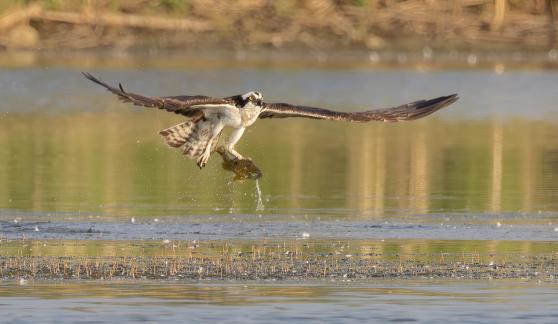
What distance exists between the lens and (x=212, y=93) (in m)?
33.0

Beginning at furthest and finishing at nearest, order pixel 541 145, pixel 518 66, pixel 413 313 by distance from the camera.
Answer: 1. pixel 518 66
2. pixel 541 145
3. pixel 413 313

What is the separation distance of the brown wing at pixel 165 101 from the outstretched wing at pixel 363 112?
0.43 meters

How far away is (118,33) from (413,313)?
3117 centimetres

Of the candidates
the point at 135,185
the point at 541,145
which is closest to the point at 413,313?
the point at 135,185

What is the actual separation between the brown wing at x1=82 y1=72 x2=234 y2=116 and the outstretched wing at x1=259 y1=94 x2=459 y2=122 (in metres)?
0.43

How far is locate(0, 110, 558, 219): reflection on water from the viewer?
16.5 metres

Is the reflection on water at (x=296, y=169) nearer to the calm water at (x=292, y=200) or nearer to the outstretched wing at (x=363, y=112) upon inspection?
the calm water at (x=292, y=200)

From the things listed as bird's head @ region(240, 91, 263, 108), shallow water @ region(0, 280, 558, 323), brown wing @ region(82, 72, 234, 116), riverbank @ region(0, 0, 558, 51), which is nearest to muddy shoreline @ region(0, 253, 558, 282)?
shallow water @ region(0, 280, 558, 323)

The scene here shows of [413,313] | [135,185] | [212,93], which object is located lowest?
[413,313]

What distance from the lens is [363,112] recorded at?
1390 centimetres

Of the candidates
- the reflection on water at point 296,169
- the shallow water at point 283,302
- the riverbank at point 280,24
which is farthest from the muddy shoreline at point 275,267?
the riverbank at point 280,24

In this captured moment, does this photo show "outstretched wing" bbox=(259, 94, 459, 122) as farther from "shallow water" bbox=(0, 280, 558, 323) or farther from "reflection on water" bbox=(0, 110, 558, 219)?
"shallow water" bbox=(0, 280, 558, 323)

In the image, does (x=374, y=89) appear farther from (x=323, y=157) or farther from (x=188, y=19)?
(x=323, y=157)

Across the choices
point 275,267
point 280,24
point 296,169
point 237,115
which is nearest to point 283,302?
point 275,267
